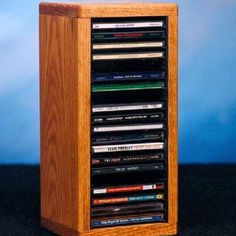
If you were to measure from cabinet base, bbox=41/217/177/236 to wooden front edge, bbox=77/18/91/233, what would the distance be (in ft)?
0.13

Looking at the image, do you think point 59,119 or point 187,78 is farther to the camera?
point 187,78

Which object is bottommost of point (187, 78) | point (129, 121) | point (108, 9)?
point (129, 121)

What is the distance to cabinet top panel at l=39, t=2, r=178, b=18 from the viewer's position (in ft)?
10.3

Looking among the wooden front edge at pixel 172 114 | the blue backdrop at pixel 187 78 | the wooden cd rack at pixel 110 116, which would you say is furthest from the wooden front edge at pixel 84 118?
the blue backdrop at pixel 187 78

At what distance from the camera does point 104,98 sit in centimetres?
327

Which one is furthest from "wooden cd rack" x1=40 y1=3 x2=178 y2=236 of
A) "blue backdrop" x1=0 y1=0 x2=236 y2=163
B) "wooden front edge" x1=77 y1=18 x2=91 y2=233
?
"blue backdrop" x1=0 y1=0 x2=236 y2=163

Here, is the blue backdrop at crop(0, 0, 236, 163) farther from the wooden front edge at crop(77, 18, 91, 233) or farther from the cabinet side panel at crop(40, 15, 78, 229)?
the wooden front edge at crop(77, 18, 91, 233)

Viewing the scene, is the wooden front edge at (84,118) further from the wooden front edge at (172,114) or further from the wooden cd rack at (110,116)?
the wooden front edge at (172,114)

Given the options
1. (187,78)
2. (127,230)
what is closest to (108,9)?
(127,230)

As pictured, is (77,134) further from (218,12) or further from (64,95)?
(218,12)

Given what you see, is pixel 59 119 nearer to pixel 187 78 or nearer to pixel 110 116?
pixel 110 116

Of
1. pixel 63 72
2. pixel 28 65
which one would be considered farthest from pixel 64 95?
pixel 28 65

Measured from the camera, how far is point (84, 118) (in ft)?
10.5

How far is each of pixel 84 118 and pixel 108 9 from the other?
33 cm
